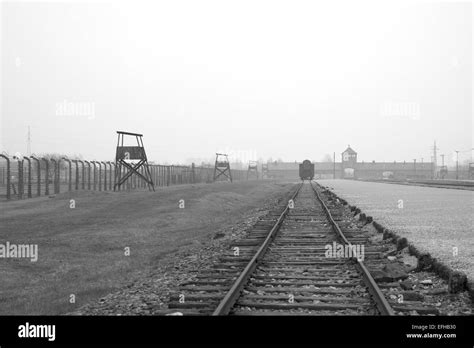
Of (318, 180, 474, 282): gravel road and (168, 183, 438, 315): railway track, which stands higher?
(318, 180, 474, 282): gravel road

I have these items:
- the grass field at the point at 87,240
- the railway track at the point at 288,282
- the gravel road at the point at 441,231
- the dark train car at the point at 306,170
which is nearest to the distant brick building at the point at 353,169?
the dark train car at the point at 306,170

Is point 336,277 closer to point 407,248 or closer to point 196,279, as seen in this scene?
point 196,279

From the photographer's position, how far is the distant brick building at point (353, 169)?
156625mm

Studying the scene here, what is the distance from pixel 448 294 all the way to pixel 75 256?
8384mm

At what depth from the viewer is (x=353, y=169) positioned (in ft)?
524

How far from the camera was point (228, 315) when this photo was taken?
563cm

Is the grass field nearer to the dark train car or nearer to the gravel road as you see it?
the gravel road

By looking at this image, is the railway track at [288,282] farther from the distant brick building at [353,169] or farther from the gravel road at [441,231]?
the distant brick building at [353,169]

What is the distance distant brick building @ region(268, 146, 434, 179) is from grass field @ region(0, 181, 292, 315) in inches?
5176

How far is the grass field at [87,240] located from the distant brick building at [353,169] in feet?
431

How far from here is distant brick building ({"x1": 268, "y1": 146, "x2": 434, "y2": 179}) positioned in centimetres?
15662

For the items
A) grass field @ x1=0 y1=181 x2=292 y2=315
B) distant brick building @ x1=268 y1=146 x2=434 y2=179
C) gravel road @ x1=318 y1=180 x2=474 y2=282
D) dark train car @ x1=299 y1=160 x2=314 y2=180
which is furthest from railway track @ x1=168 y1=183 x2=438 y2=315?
distant brick building @ x1=268 y1=146 x2=434 y2=179

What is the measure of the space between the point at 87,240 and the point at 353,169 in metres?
152
